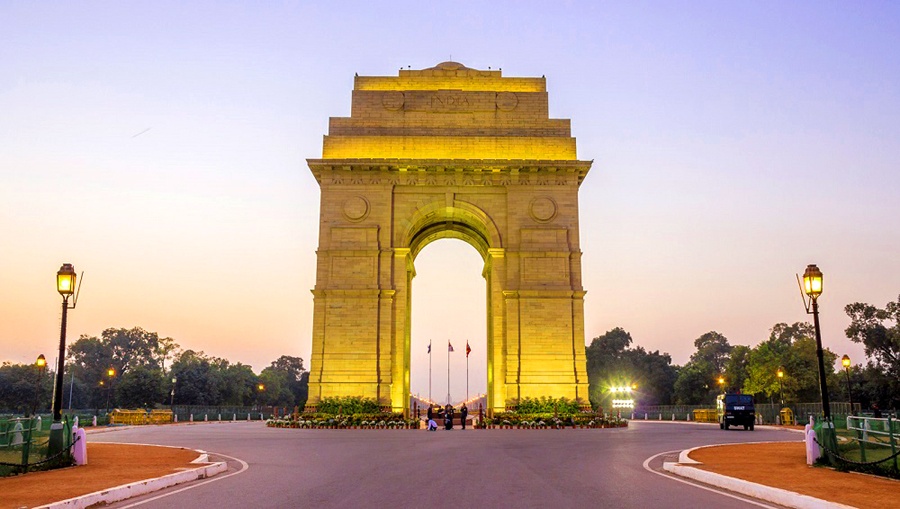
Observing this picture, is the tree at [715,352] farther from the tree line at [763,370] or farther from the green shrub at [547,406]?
the green shrub at [547,406]

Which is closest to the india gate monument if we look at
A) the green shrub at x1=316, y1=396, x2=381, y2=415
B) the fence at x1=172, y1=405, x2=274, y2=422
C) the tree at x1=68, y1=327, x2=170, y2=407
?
the green shrub at x1=316, y1=396, x2=381, y2=415

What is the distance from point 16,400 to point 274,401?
34.0m

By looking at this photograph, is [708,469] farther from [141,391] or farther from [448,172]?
[141,391]

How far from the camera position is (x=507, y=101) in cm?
4428

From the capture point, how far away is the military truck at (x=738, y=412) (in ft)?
117

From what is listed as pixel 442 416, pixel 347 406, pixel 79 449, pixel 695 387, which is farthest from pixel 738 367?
pixel 79 449

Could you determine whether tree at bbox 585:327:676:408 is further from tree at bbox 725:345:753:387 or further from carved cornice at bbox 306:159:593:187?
carved cornice at bbox 306:159:593:187

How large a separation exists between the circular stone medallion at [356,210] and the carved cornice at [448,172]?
4.09 feet

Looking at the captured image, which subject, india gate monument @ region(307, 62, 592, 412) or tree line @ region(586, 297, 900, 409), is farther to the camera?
tree line @ region(586, 297, 900, 409)

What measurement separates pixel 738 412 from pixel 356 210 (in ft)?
72.7

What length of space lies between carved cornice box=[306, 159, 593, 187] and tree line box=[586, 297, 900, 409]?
1483 centimetres

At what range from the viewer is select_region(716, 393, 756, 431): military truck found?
3556cm

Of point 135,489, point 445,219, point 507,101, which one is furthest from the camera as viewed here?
point 445,219

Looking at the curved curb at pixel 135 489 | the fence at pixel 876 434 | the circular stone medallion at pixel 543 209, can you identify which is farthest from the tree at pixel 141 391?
the fence at pixel 876 434
